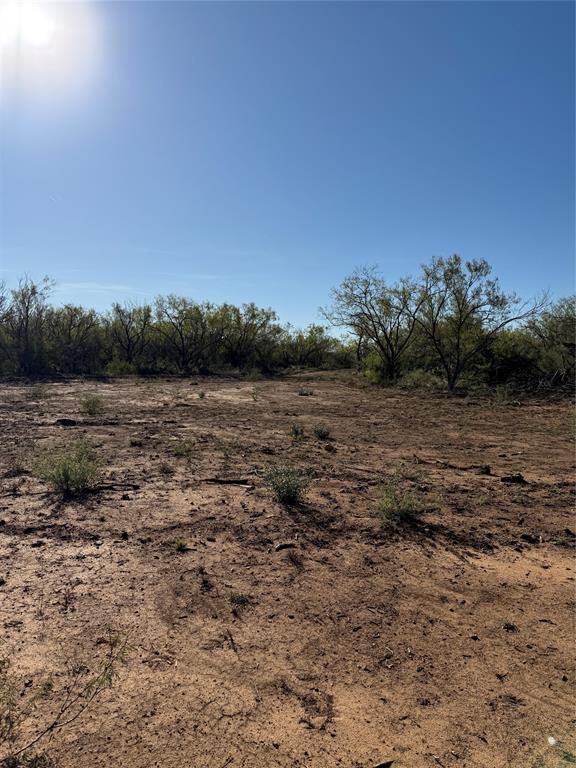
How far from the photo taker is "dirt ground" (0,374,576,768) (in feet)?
8.43

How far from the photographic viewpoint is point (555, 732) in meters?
2.66

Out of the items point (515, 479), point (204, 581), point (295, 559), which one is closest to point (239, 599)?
point (204, 581)

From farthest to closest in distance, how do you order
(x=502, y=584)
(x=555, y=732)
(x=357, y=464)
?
(x=357, y=464)
(x=502, y=584)
(x=555, y=732)

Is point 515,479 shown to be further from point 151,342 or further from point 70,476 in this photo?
point 151,342

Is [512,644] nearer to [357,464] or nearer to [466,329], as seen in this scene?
[357,464]

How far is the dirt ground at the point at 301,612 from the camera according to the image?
2570mm

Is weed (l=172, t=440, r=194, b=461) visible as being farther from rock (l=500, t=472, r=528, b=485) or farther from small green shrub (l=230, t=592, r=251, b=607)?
rock (l=500, t=472, r=528, b=485)

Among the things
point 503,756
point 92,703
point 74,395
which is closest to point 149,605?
point 92,703

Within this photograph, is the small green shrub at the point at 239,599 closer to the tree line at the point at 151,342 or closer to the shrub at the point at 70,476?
the shrub at the point at 70,476

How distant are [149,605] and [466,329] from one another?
2285 cm

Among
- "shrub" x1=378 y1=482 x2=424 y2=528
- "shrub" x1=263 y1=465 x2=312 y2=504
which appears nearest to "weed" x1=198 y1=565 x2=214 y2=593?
"shrub" x1=263 y1=465 x2=312 y2=504

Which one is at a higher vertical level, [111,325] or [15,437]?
[111,325]

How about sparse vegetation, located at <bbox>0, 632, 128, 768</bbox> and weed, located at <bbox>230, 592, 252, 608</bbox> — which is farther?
weed, located at <bbox>230, 592, 252, 608</bbox>

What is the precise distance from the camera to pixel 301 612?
12.3ft
